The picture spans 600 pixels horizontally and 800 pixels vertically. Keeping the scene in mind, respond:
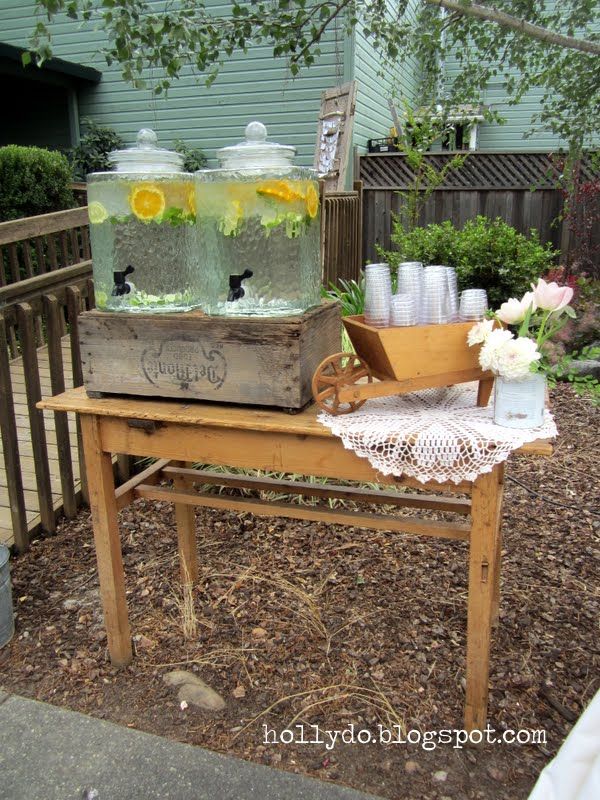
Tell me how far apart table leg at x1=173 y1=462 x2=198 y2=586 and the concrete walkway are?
72 centimetres

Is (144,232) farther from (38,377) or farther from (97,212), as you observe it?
(38,377)

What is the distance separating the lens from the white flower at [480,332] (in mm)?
1594

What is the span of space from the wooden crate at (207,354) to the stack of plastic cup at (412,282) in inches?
10.1

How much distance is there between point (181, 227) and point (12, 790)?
161cm

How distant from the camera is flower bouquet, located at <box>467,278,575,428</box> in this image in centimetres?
151

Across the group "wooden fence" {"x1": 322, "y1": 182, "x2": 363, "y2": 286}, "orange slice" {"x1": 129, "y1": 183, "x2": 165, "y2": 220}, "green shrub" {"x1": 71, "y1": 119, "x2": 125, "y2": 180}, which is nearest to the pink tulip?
"orange slice" {"x1": 129, "y1": 183, "x2": 165, "y2": 220}

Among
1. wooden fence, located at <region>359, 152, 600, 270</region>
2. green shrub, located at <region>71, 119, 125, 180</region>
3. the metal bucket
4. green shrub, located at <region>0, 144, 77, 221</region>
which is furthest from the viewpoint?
green shrub, located at <region>71, 119, 125, 180</region>

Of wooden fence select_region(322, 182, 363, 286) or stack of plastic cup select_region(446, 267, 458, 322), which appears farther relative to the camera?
wooden fence select_region(322, 182, 363, 286)

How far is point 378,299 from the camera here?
170 cm

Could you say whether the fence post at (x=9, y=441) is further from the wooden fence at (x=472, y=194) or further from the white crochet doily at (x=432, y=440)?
the wooden fence at (x=472, y=194)

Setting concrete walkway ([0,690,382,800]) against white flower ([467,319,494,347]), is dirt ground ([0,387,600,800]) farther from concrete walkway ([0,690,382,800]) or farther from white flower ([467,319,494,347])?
white flower ([467,319,494,347])

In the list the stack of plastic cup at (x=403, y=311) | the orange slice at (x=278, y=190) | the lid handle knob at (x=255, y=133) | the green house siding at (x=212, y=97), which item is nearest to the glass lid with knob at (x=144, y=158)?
the lid handle knob at (x=255, y=133)

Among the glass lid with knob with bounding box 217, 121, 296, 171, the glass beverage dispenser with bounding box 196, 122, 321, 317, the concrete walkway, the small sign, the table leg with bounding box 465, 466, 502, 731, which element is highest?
the glass lid with knob with bounding box 217, 121, 296, 171

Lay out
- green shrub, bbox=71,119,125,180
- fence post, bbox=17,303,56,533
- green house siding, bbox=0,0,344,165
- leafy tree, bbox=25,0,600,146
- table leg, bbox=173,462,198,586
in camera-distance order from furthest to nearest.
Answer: green shrub, bbox=71,119,125,180, green house siding, bbox=0,0,344,165, leafy tree, bbox=25,0,600,146, fence post, bbox=17,303,56,533, table leg, bbox=173,462,198,586
